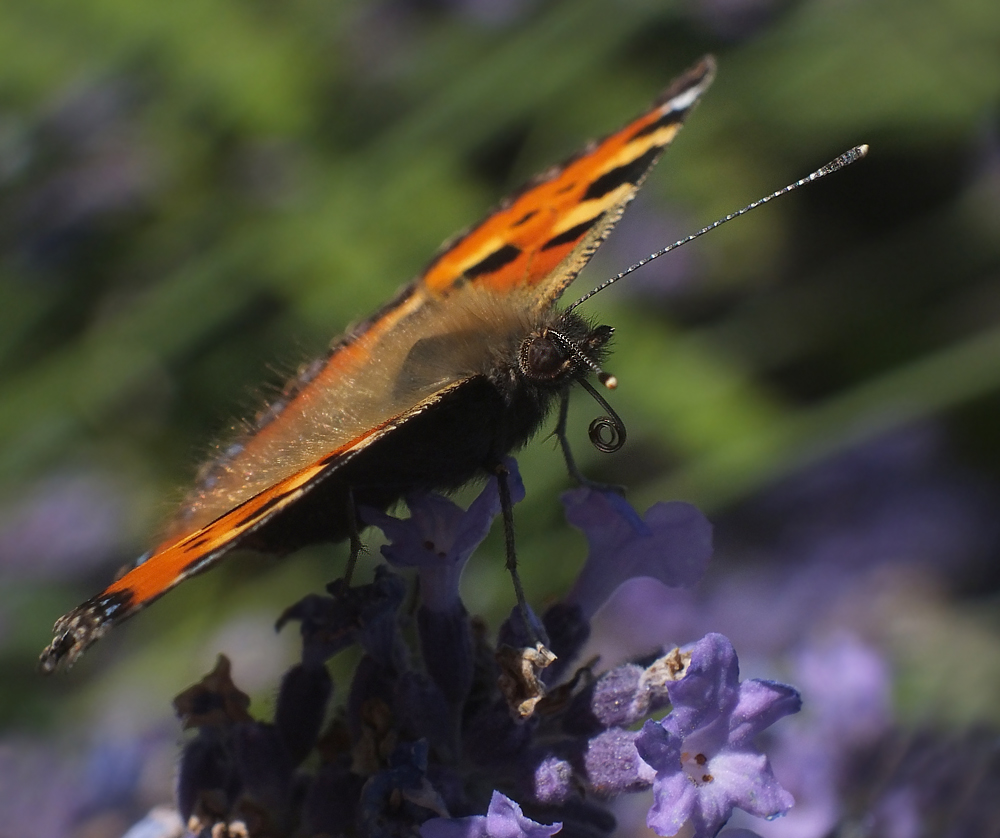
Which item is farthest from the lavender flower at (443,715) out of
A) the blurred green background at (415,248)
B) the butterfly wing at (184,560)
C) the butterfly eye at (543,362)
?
the blurred green background at (415,248)

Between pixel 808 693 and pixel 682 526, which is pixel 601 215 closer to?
pixel 682 526

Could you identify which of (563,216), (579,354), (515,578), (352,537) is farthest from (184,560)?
(563,216)

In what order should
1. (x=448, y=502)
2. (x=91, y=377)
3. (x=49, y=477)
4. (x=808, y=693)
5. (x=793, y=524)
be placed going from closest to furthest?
(x=448, y=502) → (x=808, y=693) → (x=91, y=377) → (x=49, y=477) → (x=793, y=524)

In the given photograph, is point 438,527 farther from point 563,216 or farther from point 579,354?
point 563,216

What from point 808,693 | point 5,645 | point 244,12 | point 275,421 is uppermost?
point 244,12

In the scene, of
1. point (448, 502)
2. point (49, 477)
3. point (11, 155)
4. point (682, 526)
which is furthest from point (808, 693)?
point (11, 155)
